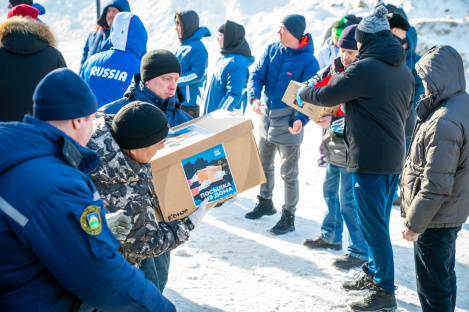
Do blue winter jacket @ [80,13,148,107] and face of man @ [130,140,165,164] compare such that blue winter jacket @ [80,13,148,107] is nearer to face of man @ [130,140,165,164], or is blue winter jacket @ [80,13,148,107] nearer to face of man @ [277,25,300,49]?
face of man @ [277,25,300,49]

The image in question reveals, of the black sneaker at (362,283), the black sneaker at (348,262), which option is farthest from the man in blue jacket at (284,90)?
the black sneaker at (362,283)

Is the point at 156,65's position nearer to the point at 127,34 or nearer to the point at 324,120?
the point at 127,34

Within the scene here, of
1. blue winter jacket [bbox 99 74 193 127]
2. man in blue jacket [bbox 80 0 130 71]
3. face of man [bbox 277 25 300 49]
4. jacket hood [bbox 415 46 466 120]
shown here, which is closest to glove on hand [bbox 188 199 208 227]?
blue winter jacket [bbox 99 74 193 127]

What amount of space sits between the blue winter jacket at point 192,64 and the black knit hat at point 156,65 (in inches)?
104

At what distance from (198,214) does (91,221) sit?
4.33 feet

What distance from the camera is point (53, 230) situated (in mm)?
1669

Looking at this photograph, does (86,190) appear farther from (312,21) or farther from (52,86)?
(312,21)

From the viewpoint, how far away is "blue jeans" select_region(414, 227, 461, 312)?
11.3 ft

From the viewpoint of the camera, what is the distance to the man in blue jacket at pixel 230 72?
6012mm

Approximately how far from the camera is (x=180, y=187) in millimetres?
3115

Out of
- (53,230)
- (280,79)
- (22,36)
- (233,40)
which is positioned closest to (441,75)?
(280,79)

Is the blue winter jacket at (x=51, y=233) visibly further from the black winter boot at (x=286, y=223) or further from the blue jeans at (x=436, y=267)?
the black winter boot at (x=286, y=223)

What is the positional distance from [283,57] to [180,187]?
2.88 m

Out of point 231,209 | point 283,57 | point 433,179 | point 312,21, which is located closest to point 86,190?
point 433,179
